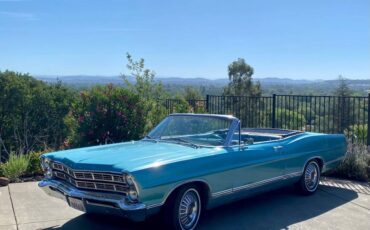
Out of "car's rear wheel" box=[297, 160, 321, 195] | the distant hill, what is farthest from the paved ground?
the distant hill

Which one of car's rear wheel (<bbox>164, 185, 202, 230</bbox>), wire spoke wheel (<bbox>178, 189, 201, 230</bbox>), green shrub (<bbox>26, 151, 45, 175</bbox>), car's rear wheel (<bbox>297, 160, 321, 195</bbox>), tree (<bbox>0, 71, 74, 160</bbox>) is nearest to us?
car's rear wheel (<bbox>164, 185, 202, 230</bbox>)

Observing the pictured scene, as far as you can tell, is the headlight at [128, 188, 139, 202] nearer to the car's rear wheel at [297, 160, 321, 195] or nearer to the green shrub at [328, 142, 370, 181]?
the car's rear wheel at [297, 160, 321, 195]

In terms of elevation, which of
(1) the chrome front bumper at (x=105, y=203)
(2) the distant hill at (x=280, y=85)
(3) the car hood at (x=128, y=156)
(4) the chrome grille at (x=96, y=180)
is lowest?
(1) the chrome front bumper at (x=105, y=203)

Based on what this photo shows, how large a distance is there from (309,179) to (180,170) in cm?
300

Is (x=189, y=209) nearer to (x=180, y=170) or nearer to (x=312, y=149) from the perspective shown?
(x=180, y=170)

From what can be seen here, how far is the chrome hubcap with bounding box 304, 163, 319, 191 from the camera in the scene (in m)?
6.93

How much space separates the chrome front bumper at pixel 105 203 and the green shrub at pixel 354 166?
532cm

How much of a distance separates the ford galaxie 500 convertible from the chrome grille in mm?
11

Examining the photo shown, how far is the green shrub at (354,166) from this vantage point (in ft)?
27.4

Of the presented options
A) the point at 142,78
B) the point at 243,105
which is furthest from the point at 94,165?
the point at 142,78

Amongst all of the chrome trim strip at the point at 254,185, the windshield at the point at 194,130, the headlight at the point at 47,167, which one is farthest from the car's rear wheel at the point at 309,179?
the headlight at the point at 47,167

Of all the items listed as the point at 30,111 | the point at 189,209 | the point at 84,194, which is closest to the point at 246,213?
the point at 189,209

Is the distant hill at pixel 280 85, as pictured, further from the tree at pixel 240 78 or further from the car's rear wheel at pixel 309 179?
the car's rear wheel at pixel 309 179

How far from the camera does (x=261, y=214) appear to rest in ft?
19.3
